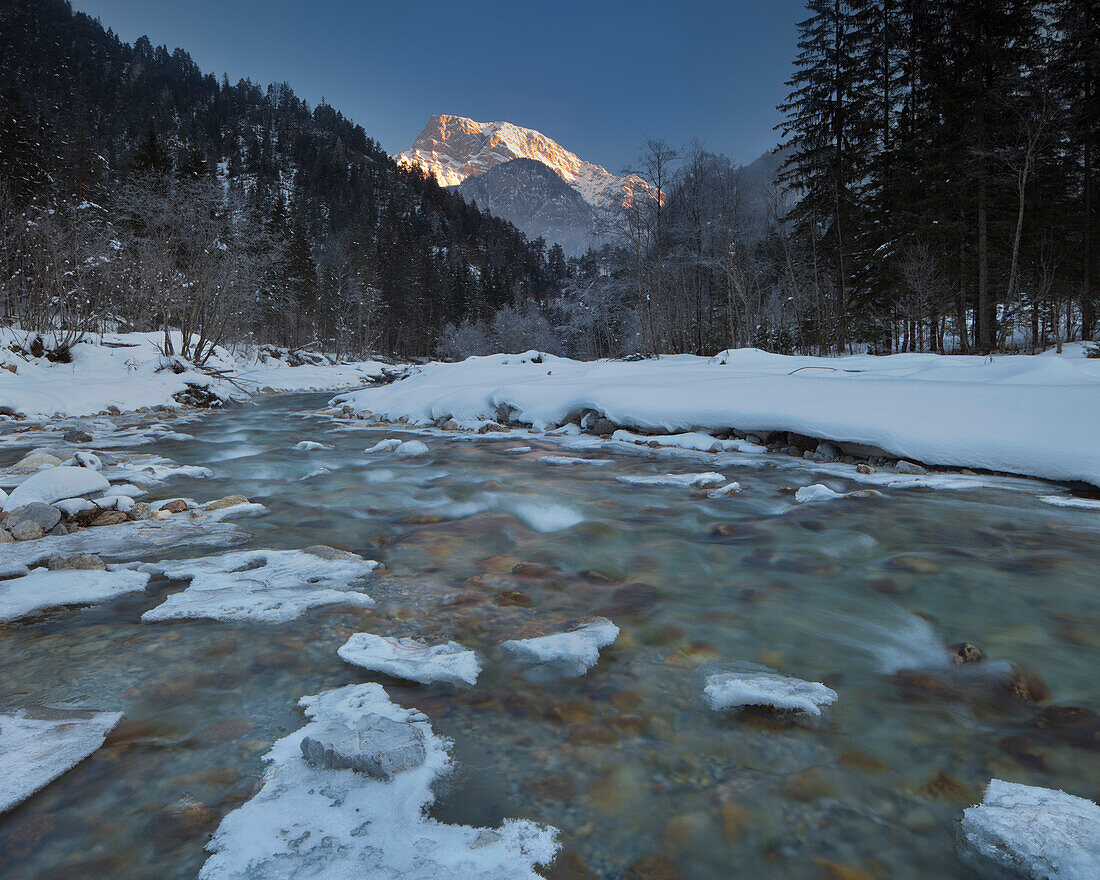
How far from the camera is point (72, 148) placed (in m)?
42.1

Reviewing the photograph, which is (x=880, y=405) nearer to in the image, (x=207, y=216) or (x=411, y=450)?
(x=411, y=450)

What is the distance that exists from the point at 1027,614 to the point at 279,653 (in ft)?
10.4

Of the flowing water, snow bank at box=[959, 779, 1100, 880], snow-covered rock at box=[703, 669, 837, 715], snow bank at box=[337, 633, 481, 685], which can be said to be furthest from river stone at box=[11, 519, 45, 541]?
snow bank at box=[959, 779, 1100, 880]

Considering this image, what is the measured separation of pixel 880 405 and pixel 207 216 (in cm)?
2285

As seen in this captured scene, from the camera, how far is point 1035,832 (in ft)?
3.94

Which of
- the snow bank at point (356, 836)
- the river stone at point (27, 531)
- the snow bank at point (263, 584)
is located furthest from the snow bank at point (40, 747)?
the river stone at point (27, 531)

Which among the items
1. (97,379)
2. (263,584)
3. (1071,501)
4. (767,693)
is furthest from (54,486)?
(97,379)

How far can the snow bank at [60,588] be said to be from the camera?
2.37 metres

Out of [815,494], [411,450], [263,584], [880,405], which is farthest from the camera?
[411,450]

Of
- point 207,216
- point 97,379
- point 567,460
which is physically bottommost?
point 567,460

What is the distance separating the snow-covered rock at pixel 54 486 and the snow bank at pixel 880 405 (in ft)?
19.3

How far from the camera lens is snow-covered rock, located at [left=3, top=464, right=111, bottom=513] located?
151 inches

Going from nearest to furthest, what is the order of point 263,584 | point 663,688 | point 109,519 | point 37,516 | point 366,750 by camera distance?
point 366,750
point 663,688
point 263,584
point 37,516
point 109,519

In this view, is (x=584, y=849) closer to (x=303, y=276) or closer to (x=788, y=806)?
(x=788, y=806)
